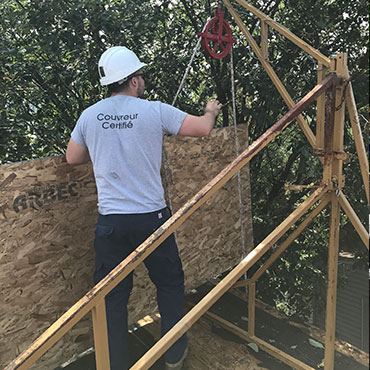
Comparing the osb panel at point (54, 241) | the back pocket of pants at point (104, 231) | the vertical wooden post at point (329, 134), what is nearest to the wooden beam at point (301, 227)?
the vertical wooden post at point (329, 134)

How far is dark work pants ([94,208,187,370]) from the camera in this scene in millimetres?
2605

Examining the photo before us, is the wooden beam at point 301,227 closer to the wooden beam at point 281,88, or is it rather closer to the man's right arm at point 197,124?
the wooden beam at point 281,88

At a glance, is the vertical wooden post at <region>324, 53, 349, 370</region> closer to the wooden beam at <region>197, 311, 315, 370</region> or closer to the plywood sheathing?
the wooden beam at <region>197, 311, 315, 370</region>

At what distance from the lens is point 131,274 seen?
2787 millimetres

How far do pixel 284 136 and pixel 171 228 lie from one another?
322 centimetres

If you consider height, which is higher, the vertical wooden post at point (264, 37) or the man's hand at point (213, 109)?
the vertical wooden post at point (264, 37)

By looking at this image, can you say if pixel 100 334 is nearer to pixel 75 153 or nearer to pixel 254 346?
pixel 75 153

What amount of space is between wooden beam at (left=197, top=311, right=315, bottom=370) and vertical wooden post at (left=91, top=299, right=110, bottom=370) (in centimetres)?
168

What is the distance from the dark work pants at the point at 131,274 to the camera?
8.55ft

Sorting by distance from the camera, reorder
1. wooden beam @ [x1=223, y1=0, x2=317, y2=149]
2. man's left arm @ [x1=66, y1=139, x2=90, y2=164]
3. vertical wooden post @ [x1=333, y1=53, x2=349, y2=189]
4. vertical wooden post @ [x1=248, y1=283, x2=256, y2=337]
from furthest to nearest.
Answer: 1. vertical wooden post @ [x1=248, y1=283, x2=256, y2=337]
2. wooden beam @ [x1=223, y1=0, x2=317, y2=149]
3. man's left arm @ [x1=66, y1=139, x2=90, y2=164]
4. vertical wooden post @ [x1=333, y1=53, x2=349, y2=189]

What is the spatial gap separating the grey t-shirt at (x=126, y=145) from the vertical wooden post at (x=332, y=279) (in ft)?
3.69

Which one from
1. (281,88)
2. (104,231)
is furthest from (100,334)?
(281,88)

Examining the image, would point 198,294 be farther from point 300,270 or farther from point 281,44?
point 281,44

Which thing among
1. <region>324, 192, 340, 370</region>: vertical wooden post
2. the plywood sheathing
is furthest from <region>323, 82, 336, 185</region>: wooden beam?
the plywood sheathing
